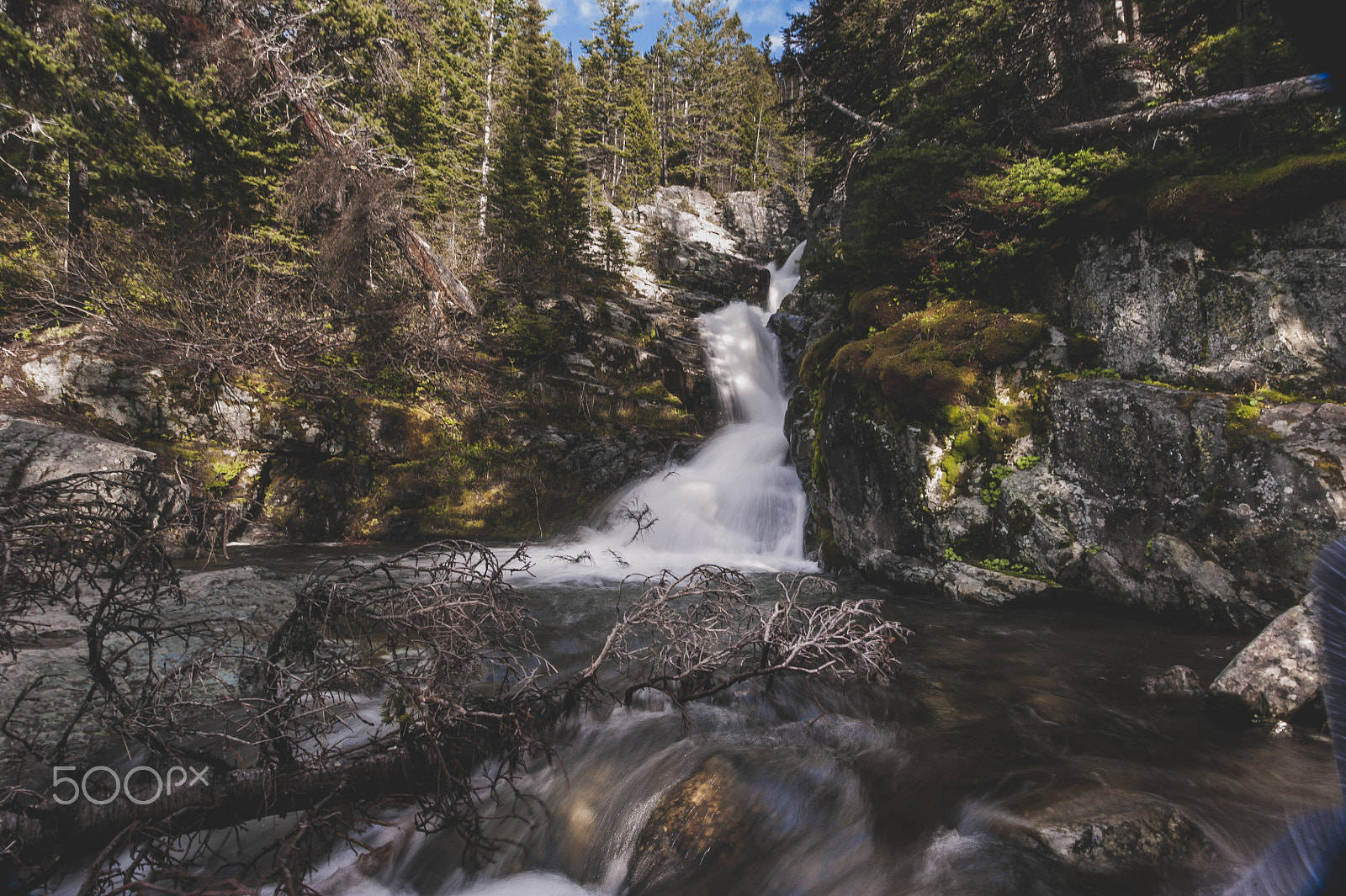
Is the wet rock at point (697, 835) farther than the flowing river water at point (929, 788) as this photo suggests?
Yes

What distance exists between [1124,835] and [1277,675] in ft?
7.86

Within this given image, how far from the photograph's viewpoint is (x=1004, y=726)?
14.7ft

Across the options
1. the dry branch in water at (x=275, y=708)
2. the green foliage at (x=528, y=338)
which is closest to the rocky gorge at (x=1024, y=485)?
the dry branch in water at (x=275, y=708)

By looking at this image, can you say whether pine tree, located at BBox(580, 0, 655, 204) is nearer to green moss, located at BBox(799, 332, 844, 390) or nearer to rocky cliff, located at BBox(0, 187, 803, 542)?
rocky cliff, located at BBox(0, 187, 803, 542)

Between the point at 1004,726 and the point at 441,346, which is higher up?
the point at 441,346

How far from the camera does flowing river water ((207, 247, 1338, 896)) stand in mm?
3105

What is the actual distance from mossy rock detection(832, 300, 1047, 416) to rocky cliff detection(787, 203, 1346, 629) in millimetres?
32

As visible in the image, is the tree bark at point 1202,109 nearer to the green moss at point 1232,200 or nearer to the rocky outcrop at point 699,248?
the green moss at point 1232,200

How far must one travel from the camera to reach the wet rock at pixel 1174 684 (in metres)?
4.68

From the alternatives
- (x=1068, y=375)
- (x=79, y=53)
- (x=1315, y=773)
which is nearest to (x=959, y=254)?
(x=1068, y=375)

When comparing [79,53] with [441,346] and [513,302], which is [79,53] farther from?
[513,302]

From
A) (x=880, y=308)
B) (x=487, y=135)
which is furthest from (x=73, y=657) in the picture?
(x=487, y=135)

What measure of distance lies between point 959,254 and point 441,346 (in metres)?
12.4

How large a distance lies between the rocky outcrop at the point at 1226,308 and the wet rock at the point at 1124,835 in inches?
212
